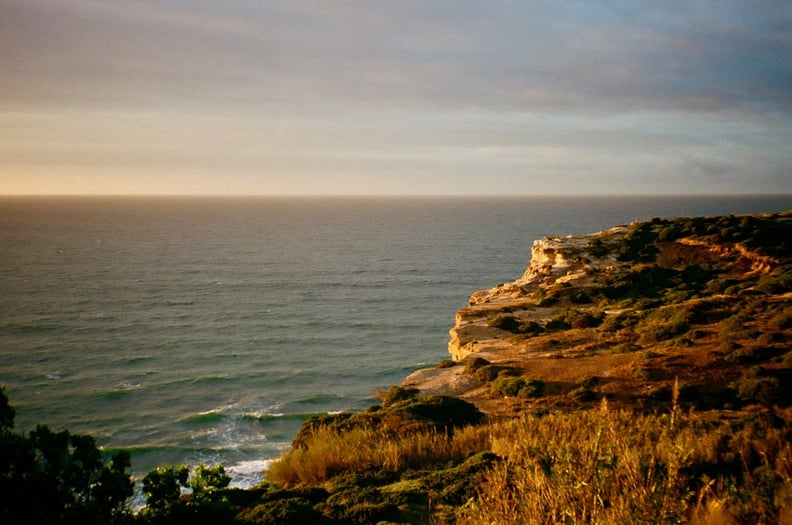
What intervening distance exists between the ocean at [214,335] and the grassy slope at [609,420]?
15.3 meters

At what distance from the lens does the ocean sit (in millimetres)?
39656

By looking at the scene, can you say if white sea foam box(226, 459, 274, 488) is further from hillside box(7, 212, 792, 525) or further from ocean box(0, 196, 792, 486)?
hillside box(7, 212, 792, 525)

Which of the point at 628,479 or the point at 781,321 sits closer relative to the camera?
A: the point at 628,479

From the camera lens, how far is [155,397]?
44938 millimetres

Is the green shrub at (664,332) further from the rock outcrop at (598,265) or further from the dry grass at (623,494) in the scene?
the dry grass at (623,494)

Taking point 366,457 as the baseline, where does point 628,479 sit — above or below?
above

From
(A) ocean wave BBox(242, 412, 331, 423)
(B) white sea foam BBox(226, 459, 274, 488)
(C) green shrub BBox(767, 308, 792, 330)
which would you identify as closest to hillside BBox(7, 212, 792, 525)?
(C) green shrub BBox(767, 308, 792, 330)

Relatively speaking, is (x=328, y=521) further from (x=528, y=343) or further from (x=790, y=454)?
(x=528, y=343)

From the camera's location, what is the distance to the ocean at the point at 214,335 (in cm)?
3966

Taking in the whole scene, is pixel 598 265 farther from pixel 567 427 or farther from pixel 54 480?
pixel 54 480

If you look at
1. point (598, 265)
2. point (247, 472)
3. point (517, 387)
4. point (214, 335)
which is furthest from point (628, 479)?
point (214, 335)

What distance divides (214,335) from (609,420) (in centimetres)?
6132

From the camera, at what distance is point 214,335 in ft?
207

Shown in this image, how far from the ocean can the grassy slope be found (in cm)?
1534
